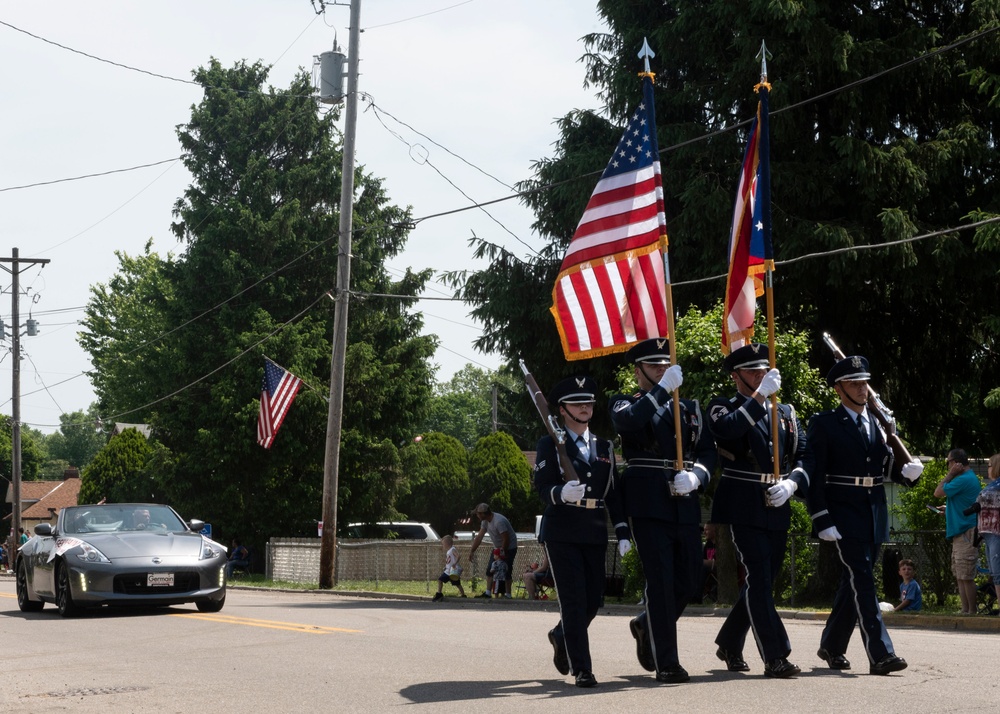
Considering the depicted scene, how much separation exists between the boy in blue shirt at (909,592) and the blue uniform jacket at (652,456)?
9.01 metres

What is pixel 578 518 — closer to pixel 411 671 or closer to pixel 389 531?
pixel 411 671

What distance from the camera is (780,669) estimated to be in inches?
333

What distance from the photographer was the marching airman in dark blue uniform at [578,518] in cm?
847

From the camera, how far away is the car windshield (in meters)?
16.6

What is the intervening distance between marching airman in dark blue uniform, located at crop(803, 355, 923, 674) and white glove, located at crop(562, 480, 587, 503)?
1.62 m

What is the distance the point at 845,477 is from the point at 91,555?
32.0 feet

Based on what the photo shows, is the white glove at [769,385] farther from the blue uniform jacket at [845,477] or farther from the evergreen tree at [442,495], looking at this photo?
the evergreen tree at [442,495]

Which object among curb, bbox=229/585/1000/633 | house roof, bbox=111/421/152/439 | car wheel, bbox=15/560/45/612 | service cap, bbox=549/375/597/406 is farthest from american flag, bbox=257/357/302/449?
house roof, bbox=111/421/152/439

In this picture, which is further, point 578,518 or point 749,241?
point 749,241

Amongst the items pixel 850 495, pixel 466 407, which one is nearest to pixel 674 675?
pixel 850 495

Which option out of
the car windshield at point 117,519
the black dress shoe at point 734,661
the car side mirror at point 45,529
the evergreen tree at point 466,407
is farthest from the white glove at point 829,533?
the evergreen tree at point 466,407

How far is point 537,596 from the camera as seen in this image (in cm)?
2214

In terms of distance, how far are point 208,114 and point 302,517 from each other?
15.2 metres

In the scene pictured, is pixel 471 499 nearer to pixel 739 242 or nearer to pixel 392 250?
pixel 392 250
